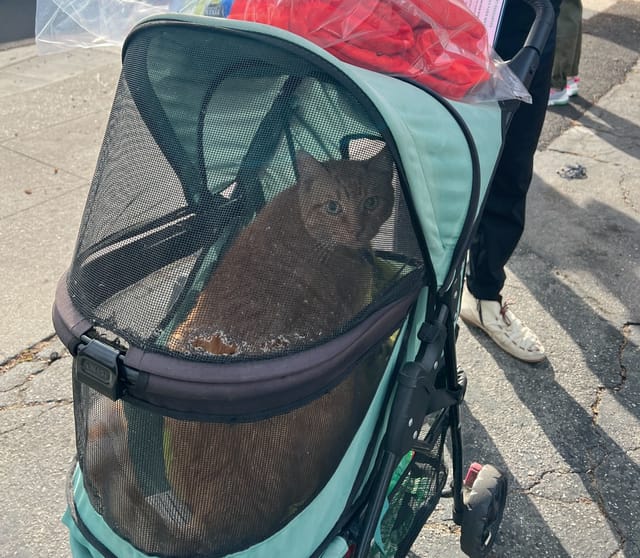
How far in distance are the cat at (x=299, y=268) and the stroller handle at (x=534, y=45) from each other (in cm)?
66

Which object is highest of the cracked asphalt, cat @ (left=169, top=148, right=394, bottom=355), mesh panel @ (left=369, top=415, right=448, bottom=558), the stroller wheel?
cat @ (left=169, top=148, right=394, bottom=355)

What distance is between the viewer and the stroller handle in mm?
1579

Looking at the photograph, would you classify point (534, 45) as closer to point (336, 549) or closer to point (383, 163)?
Result: point (383, 163)

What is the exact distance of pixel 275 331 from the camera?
104cm

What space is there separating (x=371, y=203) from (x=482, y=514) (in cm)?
95

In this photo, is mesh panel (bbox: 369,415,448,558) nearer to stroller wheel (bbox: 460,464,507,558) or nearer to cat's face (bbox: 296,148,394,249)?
stroller wheel (bbox: 460,464,507,558)

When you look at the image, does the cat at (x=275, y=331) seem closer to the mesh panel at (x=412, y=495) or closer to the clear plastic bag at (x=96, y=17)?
the mesh panel at (x=412, y=495)

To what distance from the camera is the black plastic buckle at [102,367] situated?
984mm

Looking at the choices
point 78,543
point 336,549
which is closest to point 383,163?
point 336,549

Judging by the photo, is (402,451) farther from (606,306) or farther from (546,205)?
(546,205)

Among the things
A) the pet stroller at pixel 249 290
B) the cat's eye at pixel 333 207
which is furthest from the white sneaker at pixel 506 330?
the cat's eye at pixel 333 207

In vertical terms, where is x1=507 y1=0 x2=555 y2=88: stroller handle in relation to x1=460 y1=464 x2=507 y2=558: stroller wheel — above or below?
above

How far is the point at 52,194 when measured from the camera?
3.62 meters

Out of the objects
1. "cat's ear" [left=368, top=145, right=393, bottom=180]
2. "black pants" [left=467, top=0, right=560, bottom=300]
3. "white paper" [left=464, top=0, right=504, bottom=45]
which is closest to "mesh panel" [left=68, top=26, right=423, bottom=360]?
"cat's ear" [left=368, top=145, right=393, bottom=180]
